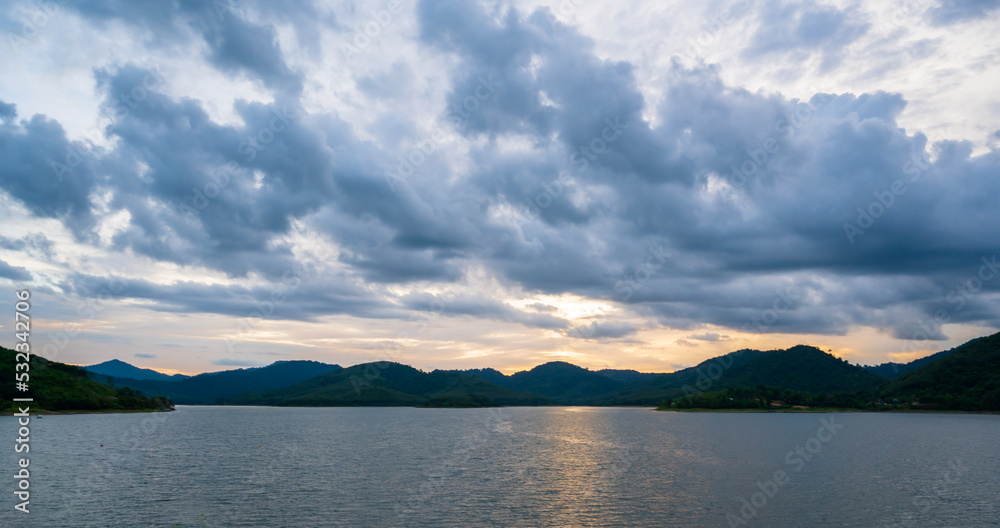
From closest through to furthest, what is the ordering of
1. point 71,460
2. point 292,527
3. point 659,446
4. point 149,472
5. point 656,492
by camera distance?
1. point 292,527
2. point 656,492
3. point 149,472
4. point 71,460
5. point 659,446

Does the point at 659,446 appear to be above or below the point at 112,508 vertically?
below

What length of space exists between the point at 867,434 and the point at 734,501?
519ft

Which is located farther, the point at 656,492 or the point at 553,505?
the point at 656,492

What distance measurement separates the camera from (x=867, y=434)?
19588 cm

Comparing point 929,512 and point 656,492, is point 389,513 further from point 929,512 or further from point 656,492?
point 929,512

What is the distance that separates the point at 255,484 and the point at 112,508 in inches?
853

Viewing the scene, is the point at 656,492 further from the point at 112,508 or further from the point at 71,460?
the point at 71,460

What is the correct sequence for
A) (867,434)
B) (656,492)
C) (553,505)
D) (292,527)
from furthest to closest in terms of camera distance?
(867,434), (656,492), (553,505), (292,527)

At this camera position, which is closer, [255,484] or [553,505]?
[553,505]

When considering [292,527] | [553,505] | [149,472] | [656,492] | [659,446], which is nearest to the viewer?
A: [292,527]

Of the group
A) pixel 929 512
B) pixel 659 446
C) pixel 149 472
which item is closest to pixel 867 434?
pixel 659 446

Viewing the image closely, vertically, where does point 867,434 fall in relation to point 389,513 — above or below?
below

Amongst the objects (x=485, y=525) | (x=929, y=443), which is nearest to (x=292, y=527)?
(x=485, y=525)

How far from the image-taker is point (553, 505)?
2931 inches
